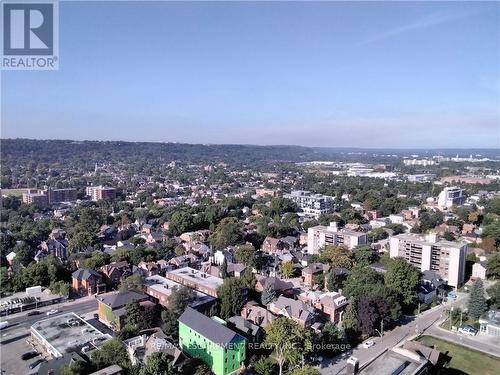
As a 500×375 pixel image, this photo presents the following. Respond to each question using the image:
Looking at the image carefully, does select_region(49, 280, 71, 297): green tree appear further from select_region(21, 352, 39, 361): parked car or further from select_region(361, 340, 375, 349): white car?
select_region(361, 340, 375, 349): white car

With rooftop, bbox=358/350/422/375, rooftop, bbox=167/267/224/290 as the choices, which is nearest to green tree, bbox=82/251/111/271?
rooftop, bbox=167/267/224/290

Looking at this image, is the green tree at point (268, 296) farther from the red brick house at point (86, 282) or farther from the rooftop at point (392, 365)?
the red brick house at point (86, 282)

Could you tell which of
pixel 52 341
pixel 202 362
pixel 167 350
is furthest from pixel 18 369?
pixel 202 362

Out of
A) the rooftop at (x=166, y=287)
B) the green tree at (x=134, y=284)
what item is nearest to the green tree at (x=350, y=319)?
the rooftop at (x=166, y=287)

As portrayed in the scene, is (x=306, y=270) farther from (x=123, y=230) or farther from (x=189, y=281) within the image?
(x=123, y=230)

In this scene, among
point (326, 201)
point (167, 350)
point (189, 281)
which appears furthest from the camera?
point (326, 201)

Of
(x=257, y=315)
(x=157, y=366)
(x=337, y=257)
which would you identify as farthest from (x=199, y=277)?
(x=157, y=366)
